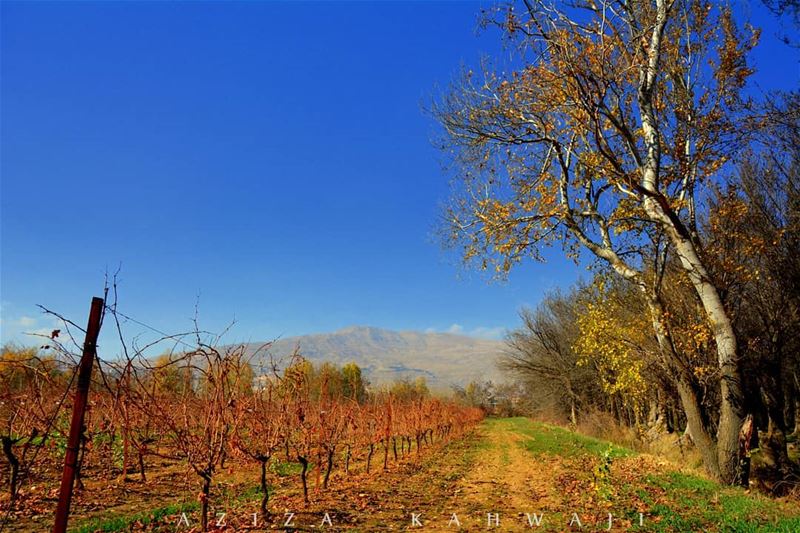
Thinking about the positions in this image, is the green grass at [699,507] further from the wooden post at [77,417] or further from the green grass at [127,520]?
the green grass at [127,520]

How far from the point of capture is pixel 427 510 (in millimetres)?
8281

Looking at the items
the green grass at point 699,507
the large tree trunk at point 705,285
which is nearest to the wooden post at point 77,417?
the green grass at point 699,507

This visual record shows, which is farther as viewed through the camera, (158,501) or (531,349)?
(531,349)

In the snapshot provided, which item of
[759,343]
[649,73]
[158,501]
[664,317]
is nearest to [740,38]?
[649,73]

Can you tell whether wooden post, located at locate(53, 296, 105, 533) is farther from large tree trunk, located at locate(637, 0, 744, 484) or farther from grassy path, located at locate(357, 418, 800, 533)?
large tree trunk, located at locate(637, 0, 744, 484)

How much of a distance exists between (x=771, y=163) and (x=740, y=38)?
5.08 meters

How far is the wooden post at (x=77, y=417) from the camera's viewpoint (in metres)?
3.91

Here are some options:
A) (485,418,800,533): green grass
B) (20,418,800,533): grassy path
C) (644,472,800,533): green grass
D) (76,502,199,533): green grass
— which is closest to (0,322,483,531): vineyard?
(76,502,199,533): green grass

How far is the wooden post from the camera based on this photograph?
3908 mm

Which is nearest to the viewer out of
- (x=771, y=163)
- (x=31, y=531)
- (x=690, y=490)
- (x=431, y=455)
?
(x=31, y=531)

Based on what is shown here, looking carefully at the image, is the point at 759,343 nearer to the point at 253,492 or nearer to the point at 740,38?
the point at 740,38

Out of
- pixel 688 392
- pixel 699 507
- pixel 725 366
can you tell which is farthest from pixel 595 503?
pixel 688 392

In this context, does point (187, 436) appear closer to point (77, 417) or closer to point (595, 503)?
point (77, 417)

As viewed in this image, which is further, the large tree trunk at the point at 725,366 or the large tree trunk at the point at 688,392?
the large tree trunk at the point at 688,392
